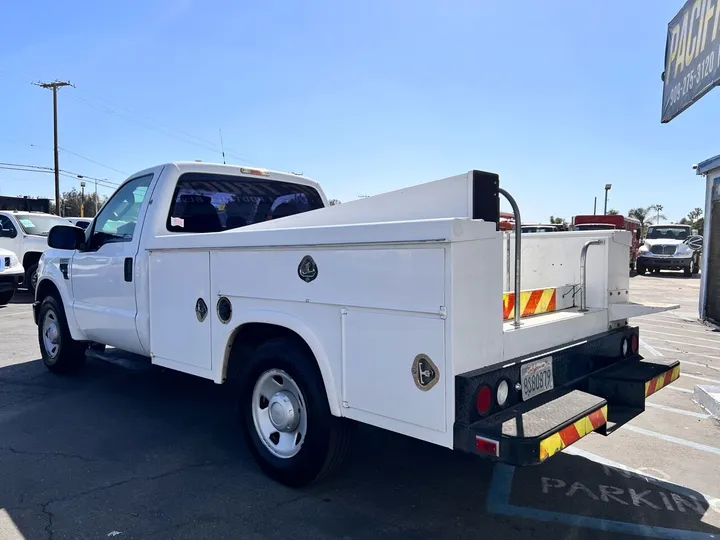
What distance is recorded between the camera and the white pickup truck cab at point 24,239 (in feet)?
45.0

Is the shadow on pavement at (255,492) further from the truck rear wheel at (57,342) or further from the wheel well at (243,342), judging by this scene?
the truck rear wheel at (57,342)

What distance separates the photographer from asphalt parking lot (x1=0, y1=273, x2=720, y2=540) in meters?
3.04

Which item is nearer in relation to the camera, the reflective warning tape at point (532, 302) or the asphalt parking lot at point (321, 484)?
the asphalt parking lot at point (321, 484)

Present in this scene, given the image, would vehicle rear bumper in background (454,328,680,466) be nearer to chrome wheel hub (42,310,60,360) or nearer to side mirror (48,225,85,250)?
side mirror (48,225,85,250)

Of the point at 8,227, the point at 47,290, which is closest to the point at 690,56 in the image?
the point at 47,290

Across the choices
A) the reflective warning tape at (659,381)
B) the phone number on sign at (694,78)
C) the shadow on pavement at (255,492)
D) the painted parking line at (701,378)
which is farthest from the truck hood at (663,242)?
the shadow on pavement at (255,492)

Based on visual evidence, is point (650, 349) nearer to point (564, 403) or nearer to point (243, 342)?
point (564, 403)

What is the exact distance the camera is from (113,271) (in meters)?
4.76

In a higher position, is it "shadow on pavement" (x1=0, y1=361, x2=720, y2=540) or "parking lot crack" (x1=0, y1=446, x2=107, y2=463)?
"parking lot crack" (x1=0, y1=446, x2=107, y2=463)

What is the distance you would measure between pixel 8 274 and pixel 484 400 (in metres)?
12.3

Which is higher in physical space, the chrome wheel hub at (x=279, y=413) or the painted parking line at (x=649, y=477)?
the chrome wheel hub at (x=279, y=413)

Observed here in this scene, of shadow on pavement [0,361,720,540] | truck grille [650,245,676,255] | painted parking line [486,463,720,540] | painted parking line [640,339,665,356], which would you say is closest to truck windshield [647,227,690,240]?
truck grille [650,245,676,255]

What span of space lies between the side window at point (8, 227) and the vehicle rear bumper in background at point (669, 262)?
72.3 feet

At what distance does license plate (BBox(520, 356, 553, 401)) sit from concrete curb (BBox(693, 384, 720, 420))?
2.80 meters
